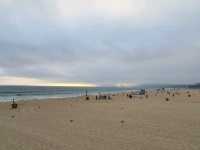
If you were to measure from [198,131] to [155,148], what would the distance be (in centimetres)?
333

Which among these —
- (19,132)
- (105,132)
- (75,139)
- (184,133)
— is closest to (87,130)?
(105,132)

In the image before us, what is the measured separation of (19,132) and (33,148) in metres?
3.39

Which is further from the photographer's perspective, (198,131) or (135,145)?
(198,131)

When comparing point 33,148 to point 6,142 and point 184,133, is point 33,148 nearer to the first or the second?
point 6,142

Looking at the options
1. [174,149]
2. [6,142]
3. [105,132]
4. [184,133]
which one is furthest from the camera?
[105,132]

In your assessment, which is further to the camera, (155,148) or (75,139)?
(75,139)

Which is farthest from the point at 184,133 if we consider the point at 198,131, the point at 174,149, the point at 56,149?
the point at 56,149

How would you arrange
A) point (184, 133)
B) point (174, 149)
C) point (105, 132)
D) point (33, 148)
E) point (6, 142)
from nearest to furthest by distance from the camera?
point (174, 149) → point (33, 148) → point (6, 142) → point (184, 133) → point (105, 132)

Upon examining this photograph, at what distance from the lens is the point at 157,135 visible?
10156mm

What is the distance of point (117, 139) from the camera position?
31.6ft

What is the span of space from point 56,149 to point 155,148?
295 cm

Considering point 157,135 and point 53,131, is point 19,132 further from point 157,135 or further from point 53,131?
point 157,135

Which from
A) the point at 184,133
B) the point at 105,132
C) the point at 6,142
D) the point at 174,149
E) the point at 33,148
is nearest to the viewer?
the point at 174,149

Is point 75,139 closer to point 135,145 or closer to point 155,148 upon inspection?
point 135,145
